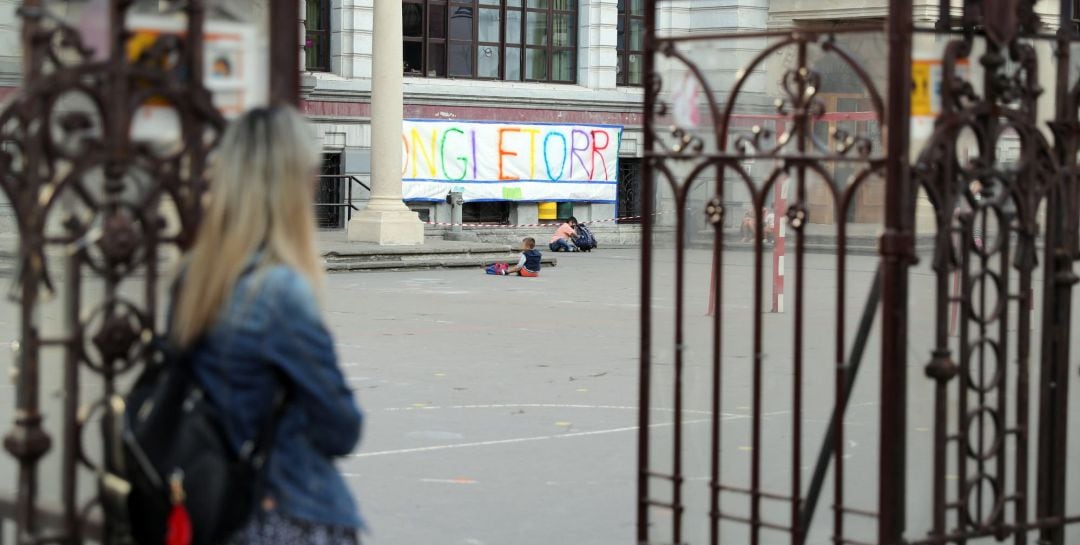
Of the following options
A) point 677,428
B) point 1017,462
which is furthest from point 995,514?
point 677,428

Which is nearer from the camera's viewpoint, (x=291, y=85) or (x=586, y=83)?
(x=291, y=85)

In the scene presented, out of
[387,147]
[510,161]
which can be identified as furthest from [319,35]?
[387,147]

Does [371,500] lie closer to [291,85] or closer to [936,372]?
[936,372]

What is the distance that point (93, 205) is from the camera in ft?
12.6

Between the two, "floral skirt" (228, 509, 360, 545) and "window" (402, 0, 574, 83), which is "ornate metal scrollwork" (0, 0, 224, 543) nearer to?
"floral skirt" (228, 509, 360, 545)

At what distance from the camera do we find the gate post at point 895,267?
4.96m

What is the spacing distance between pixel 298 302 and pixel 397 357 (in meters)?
9.63

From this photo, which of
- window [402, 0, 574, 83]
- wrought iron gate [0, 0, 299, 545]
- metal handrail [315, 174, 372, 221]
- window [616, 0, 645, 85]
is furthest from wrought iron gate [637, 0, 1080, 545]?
window [616, 0, 645, 85]

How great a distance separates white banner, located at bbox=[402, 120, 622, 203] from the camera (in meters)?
30.0

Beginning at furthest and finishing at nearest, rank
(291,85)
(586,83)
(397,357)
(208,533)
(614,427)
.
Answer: (586,83) < (397,357) < (614,427) < (291,85) < (208,533)

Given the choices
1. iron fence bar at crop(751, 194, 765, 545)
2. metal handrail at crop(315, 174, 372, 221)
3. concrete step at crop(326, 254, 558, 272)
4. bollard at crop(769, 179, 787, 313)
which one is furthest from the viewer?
metal handrail at crop(315, 174, 372, 221)

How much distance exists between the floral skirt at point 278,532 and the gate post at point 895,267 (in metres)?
2.07

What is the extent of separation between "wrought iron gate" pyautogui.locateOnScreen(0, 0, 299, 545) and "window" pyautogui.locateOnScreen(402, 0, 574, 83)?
90.0 ft

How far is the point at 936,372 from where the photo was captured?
5238mm
